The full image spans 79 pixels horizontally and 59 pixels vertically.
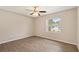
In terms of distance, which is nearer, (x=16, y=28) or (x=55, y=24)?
(x=55, y=24)

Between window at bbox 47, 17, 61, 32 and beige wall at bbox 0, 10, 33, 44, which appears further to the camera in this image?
beige wall at bbox 0, 10, 33, 44

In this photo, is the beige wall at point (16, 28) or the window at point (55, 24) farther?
the beige wall at point (16, 28)
